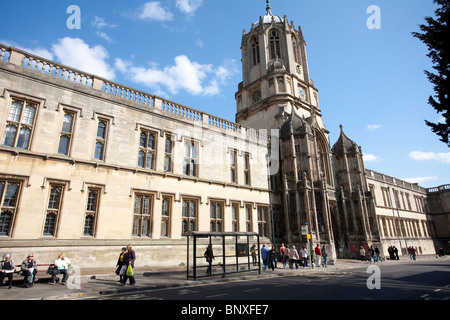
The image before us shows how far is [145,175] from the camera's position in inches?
634

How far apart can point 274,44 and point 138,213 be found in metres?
30.1

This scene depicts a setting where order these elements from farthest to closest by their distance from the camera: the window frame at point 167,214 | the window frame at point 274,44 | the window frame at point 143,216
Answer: the window frame at point 274,44 < the window frame at point 167,214 < the window frame at point 143,216

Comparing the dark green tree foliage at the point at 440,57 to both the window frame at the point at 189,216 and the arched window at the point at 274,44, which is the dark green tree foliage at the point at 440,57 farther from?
the arched window at the point at 274,44

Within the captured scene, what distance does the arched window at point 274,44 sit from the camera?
35.6m

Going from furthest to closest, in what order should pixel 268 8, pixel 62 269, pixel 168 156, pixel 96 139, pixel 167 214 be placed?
pixel 268 8 < pixel 168 156 < pixel 167 214 < pixel 96 139 < pixel 62 269

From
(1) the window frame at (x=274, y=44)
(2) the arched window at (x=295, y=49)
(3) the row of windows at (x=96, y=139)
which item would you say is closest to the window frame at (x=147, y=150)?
(3) the row of windows at (x=96, y=139)

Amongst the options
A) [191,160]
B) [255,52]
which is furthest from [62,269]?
[255,52]

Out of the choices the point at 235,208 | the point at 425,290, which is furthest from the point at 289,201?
the point at 425,290

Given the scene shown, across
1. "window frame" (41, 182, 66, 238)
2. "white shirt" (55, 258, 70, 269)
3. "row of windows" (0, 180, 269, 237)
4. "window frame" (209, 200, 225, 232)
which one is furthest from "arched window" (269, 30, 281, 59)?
"white shirt" (55, 258, 70, 269)

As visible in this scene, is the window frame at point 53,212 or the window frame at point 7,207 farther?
the window frame at point 53,212

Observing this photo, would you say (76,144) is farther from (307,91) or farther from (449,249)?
(449,249)

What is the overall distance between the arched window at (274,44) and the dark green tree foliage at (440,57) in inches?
1025

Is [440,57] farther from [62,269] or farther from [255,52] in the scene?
[255,52]
